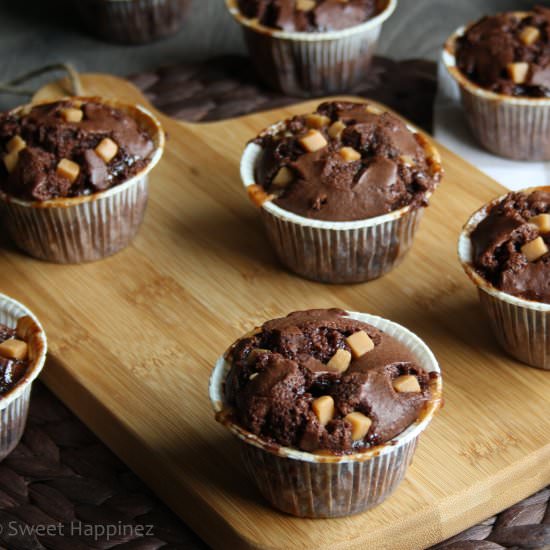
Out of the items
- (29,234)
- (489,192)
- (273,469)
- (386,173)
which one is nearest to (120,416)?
(273,469)

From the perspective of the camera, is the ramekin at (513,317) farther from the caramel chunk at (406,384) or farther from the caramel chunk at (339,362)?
the caramel chunk at (339,362)

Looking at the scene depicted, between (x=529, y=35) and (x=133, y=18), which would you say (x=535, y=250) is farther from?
(x=133, y=18)

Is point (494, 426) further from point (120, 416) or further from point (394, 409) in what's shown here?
point (120, 416)

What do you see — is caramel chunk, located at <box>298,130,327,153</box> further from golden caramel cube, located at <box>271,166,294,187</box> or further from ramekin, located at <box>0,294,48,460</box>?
ramekin, located at <box>0,294,48,460</box>

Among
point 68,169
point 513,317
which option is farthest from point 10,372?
point 513,317

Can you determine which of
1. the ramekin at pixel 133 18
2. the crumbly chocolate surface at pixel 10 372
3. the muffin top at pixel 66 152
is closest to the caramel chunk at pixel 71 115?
the muffin top at pixel 66 152
